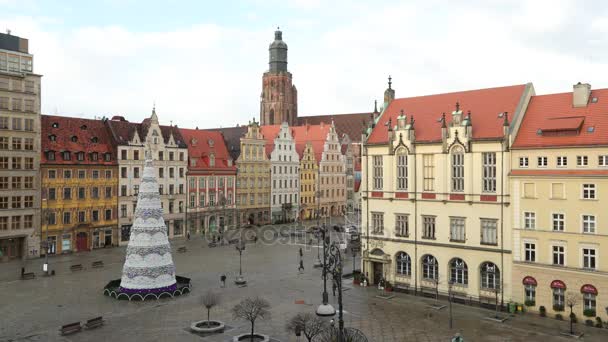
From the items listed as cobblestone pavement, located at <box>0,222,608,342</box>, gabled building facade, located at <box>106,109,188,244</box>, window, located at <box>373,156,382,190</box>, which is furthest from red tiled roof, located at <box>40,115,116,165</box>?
window, located at <box>373,156,382,190</box>

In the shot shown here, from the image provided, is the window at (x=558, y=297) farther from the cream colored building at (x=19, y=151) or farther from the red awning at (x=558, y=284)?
the cream colored building at (x=19, y=151)

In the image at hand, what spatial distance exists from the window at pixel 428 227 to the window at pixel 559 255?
9.33 m

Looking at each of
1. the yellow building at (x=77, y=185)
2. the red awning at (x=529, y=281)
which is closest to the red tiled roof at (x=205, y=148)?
the yellow building at (x=77, y=185)

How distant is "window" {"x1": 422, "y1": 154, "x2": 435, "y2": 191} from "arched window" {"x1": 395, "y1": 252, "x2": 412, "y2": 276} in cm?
608

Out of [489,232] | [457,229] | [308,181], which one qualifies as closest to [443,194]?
[457,229]

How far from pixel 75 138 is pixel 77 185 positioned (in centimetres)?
600

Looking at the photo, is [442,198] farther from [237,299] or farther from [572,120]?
[237,299]

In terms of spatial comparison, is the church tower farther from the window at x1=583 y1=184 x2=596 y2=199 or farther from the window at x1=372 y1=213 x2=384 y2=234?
the window at x1=583 y1=184 x2=596 y2=199

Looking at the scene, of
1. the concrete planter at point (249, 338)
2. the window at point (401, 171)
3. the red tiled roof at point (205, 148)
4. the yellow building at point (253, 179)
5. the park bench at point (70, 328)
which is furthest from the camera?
the yellow building at point (253, 179)

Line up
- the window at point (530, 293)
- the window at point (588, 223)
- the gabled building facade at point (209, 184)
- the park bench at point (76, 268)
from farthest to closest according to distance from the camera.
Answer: the gabled building facade at point (209, 184) → the park bench at point (76, 268) → the window at point (530, 293) → the window at point (588, 223)

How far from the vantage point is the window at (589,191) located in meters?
35.5

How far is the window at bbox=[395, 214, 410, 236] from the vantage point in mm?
44709

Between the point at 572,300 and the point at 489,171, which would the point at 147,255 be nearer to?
the point at 489,171

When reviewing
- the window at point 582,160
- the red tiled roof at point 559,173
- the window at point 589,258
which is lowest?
the window at point 589,258
